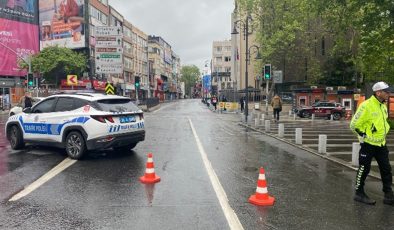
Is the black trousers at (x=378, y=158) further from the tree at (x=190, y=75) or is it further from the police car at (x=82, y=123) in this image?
the tree at (x=190, y=75)

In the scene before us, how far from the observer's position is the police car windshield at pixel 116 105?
9.82 m

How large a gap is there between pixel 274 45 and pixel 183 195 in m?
39.3

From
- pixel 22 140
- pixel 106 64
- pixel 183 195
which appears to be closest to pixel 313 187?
pixel 183 195

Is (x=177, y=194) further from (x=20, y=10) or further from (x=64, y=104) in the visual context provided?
(x=20, y=10)

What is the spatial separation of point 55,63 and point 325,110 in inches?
1354

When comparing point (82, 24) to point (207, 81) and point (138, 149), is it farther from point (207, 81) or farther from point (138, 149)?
point (138, 149)

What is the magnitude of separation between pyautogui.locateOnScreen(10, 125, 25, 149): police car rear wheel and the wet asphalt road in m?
0.48

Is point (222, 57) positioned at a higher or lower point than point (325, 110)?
higher

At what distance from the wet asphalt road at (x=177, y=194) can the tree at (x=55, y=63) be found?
135ft

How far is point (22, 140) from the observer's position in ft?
36.6

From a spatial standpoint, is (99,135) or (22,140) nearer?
(99,135)

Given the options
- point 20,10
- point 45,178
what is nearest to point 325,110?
point 45,178

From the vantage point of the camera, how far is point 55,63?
160 ft

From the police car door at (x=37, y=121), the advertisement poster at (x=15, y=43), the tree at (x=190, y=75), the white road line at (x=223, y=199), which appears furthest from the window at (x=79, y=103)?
the tree at (x=190, y=75)
